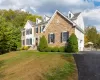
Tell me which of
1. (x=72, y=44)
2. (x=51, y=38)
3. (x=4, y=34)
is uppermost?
(x=4, y=34)

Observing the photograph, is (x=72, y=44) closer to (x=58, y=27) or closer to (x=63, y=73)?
(x=58, y=27)

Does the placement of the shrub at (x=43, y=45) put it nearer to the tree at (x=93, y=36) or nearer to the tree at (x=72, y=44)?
the tree at (x=72, y=44)

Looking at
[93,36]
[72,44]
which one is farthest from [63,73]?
[93,36]

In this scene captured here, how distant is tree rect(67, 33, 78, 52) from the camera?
2936cm

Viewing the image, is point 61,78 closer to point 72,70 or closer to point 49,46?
point 72,70

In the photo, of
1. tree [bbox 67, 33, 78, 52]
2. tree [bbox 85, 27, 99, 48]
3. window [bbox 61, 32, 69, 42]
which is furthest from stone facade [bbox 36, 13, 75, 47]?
tree [bbox 85, 27, 99, 48]

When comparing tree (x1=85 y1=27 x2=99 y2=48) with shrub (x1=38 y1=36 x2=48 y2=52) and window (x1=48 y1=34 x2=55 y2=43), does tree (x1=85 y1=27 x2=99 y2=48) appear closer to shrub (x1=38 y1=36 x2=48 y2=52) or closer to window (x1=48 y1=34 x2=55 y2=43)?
window (x1=48 y1=34 x2=55 y2=43)

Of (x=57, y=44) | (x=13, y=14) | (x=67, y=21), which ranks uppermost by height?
(x=13, y=14)

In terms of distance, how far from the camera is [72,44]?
29.7m

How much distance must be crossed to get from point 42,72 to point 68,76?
6.83 ft

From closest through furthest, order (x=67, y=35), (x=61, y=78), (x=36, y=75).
A: 1. (x=61, y=78)
2. (x=36, y=75)
3. (x=67, y=35)

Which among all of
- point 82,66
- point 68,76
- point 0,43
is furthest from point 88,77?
point 0,43

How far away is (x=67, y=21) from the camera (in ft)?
105

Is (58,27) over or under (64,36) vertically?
over
